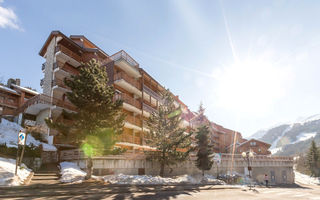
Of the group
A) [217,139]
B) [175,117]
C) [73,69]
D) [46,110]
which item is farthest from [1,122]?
[217,139]

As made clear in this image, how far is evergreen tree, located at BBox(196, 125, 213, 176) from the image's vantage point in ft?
95.5

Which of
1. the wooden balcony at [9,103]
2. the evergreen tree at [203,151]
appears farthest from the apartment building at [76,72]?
the evergreen tree at [203,151]

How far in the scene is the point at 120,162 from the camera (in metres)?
21.6

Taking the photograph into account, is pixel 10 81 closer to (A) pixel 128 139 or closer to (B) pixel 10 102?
(B) pixel 10 102

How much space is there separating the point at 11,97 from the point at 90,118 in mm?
25758

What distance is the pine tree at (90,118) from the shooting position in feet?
54.3

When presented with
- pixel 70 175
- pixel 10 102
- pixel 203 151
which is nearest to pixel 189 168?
pixel 203 151

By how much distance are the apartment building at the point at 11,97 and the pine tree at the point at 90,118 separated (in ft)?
67.3

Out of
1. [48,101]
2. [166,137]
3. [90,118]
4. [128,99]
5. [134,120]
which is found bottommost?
[166,137]

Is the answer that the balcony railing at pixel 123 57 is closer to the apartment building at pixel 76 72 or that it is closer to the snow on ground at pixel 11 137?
the apartment building at pixel 76 72

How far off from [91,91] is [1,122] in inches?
620

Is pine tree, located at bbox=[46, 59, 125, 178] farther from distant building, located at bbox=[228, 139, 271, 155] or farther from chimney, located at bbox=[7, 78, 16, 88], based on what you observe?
distant building, located at bbox=[228, 139, 271, 155]

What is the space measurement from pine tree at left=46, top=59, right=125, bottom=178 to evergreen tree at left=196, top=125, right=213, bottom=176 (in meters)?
16.0

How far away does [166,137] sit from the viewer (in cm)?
2462
